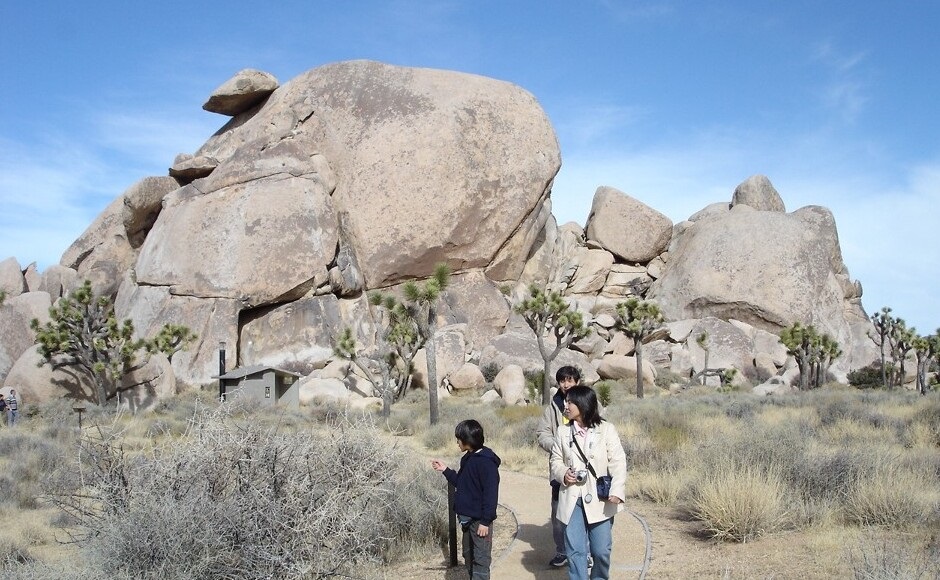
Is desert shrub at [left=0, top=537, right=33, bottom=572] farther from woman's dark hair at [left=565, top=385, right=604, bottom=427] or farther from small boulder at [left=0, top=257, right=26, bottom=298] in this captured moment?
small boulder at [left=0, top=257, right=26, bottom=298]

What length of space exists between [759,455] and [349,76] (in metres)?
29.9

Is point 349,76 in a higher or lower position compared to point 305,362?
higher

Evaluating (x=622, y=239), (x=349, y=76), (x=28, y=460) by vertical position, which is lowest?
(x=28, y=460)

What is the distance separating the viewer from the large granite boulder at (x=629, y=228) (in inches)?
1740

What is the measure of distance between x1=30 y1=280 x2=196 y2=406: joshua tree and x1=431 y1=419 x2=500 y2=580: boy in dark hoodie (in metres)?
21.0

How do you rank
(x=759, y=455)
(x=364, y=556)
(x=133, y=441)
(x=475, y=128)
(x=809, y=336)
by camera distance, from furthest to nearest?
(x=475, y=128)
(x=809, y=336)
(x=133, y=441)
(x=759, y=455)
(x=364, y=556)

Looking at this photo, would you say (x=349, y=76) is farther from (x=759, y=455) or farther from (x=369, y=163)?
(x=759, y=455)

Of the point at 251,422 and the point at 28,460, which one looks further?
the point at 28,460

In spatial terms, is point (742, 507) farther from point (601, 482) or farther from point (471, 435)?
point (471, 435)

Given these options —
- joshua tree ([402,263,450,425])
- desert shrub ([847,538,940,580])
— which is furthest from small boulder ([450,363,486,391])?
desert shrub ([847,538,940,580])

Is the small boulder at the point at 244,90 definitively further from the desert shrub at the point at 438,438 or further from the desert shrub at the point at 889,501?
the desert shrub at the point at 889,501

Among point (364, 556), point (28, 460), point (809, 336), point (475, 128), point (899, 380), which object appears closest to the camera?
point (364, 556)

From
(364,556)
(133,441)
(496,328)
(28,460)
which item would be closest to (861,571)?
(364,556)

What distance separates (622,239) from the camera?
44312mm
